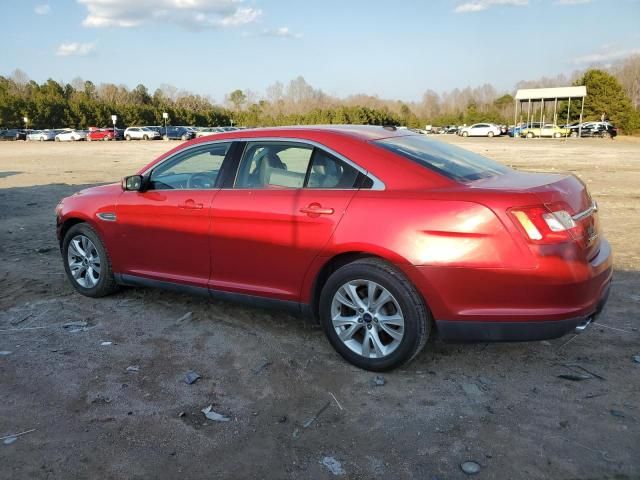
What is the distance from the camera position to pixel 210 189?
4684mm

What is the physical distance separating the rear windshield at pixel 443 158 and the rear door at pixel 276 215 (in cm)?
43

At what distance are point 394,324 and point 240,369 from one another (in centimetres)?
115

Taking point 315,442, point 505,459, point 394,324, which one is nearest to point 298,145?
point 394,324

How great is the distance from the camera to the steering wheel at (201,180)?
4.73m

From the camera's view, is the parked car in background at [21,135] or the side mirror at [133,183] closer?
the side mirror at [133,183]

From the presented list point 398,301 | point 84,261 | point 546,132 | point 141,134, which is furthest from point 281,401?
point 141,134

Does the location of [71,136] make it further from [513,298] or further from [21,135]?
[513,298]

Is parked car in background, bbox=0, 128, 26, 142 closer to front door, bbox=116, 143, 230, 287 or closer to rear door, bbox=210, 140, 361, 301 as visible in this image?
front door, bbox=116, 143, 230, 287

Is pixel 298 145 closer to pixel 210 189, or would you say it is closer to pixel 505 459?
pixel 210 189

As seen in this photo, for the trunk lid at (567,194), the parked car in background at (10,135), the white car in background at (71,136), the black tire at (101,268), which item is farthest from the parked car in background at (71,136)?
the trunk lid at (567,194)

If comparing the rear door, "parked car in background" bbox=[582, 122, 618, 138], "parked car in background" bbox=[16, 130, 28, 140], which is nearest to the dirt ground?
the rear door

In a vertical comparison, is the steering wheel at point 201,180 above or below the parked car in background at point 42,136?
above

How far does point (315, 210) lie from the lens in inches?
157

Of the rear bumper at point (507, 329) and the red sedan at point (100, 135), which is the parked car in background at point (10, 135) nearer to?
the red sedan at point (100, 135)
